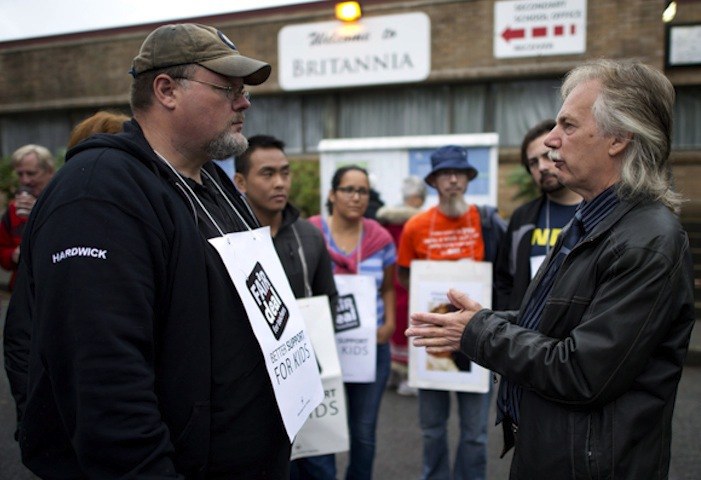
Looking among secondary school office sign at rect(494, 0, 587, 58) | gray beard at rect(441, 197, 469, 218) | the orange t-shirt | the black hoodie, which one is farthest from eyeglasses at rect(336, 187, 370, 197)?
secondary school office sign at rect(494, 0, 587, 58)

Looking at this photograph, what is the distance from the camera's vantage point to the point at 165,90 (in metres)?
1.66

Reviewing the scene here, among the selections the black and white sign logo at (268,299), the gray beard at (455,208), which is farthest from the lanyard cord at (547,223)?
the black and white sign logo at (268,299)

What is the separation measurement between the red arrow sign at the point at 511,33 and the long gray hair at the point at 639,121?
1093 cm

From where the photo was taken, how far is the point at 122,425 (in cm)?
132

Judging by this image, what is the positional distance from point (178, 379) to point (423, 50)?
1187cm

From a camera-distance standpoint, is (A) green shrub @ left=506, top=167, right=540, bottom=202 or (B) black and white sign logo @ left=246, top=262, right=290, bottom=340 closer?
(B) black and white sign logo @ left=246, top=262, right=290, bottom=340

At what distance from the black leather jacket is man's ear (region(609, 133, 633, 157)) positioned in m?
0.15

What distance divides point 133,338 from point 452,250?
252 centimetres

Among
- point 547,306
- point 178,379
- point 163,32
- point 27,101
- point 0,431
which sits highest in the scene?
point 27,101

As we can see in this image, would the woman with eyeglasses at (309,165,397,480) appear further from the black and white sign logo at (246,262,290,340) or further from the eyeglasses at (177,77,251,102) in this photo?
the eyeglasses at (177,77,251,102)

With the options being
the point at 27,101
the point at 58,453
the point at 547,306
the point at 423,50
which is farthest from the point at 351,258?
the point at 27,101

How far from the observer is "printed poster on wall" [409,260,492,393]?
3271 millimetres

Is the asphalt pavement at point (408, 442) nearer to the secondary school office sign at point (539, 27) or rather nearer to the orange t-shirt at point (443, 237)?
the orange t-shirt at point (443, 237)

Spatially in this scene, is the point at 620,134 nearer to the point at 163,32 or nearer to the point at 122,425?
the point at 163,32
